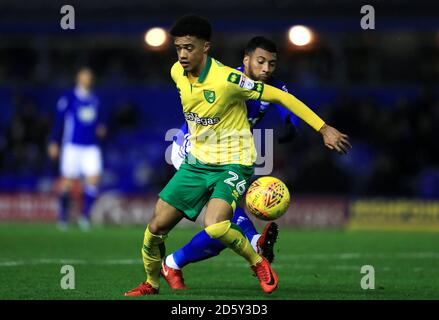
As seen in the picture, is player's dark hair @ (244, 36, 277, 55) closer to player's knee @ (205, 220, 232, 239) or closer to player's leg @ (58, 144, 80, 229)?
player's knee @ (205, 220, 232, 239)

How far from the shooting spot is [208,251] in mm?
9141

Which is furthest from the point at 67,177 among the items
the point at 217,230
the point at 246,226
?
the point at 217,230

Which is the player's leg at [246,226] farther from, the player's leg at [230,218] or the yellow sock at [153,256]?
the yellow sock at [153,256]

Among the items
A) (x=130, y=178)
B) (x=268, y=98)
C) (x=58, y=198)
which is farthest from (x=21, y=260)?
(x=130, y=178)

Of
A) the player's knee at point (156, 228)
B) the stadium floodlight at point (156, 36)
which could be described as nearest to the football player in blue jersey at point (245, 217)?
the player's knee at point (156, 228)

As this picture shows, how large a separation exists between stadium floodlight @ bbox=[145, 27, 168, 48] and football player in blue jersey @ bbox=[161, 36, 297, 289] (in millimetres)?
12278

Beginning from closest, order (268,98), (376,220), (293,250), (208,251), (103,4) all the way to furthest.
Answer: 1. (268,98)
2. (208,251)
3. (293,250)
4. (376,220)
5. (103,4)

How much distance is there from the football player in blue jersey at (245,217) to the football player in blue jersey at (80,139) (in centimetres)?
818

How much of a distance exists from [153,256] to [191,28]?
1871 millimetres

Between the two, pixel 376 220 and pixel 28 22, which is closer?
pixel 376 220

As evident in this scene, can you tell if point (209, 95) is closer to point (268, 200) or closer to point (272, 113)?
point (268, 200)
